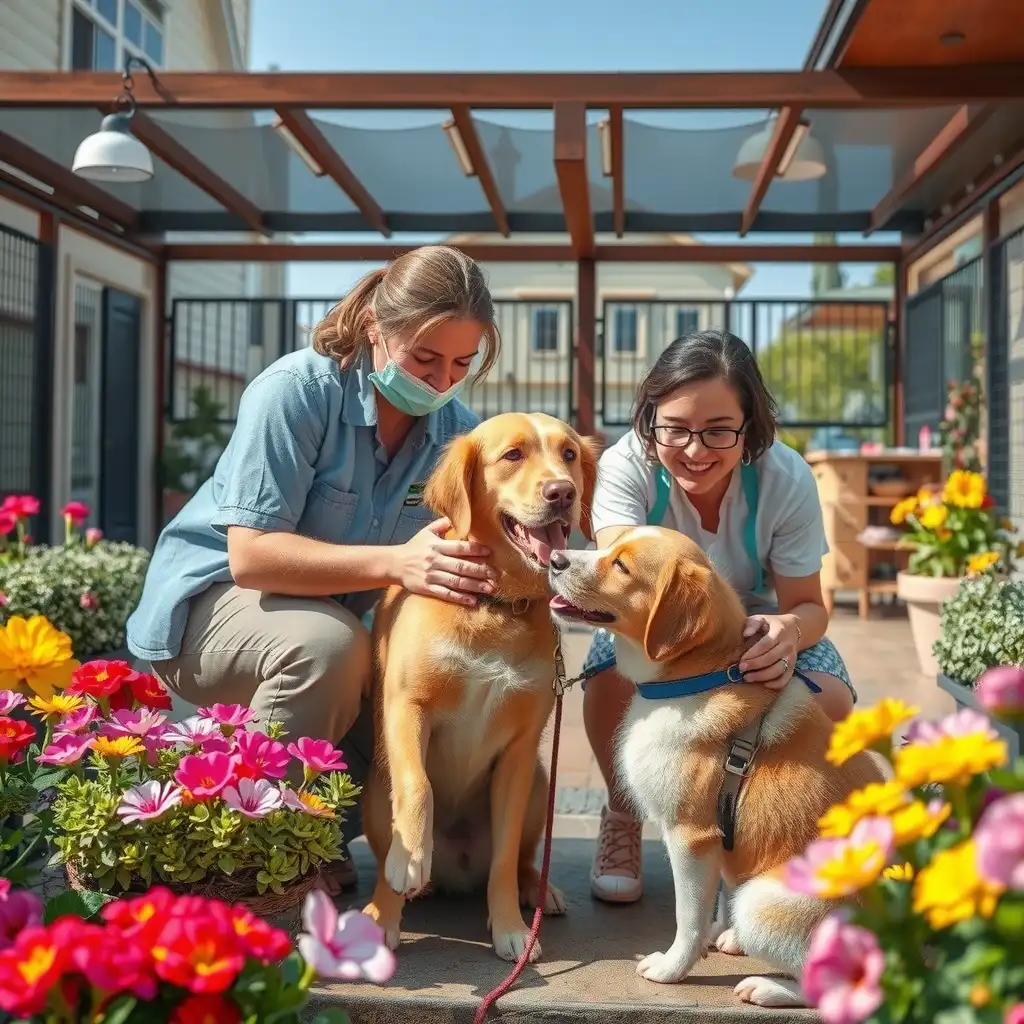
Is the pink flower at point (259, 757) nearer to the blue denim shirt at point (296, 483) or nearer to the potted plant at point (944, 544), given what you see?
the blue denim shirt at point (296, 483)

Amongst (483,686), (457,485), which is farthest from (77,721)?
(457,485)

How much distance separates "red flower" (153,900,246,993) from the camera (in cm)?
119

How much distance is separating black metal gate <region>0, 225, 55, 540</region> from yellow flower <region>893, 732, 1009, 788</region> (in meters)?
7.46

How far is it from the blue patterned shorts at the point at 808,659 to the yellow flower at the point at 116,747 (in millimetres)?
1181

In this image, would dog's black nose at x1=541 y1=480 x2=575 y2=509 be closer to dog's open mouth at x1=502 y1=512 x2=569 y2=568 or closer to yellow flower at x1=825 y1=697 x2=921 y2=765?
dog's open mouth at x1=502 y1=512 x2=569 y2=568

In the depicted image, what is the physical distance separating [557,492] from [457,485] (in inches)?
9.9

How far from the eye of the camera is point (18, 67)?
8.47m

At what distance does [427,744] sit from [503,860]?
1.03 feet

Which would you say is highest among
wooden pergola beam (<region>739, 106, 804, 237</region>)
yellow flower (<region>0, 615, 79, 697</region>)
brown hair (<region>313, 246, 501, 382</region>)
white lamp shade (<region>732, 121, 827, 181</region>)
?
white lamp shade (<region>732, 121, 827, 181</region>)

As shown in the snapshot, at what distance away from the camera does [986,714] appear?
271cm

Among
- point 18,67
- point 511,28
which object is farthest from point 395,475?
point 511,28

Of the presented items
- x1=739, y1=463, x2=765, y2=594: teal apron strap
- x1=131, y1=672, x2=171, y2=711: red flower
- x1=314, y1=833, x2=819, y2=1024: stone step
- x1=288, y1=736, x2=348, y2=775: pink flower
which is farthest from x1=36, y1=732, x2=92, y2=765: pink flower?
x1=739, y1=463, x2=765, y2=594: teal apron strap

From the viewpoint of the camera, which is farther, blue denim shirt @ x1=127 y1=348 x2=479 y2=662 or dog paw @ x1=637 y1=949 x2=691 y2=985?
blue denim shirt @ x1=127 y1=348 x2=479 y2=662

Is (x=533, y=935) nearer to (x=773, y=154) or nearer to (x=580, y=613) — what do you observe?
(x=580, y=613)
